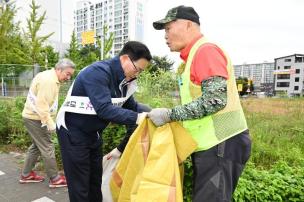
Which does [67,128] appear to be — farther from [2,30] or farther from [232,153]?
[2,30]

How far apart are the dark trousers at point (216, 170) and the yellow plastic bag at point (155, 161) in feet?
0.38

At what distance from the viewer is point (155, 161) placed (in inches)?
79.6

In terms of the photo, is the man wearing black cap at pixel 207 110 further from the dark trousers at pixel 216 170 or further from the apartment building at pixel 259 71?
the apartment building at pixel 259 71

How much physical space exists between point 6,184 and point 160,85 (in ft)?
12.2

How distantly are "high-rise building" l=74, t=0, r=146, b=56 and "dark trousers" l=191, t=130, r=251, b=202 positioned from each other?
7597cm

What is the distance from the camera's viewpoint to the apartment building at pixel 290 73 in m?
71.9

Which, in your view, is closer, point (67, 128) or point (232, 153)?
point (232, 153)

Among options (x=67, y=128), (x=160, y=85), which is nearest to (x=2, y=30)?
(x=160, y=85)

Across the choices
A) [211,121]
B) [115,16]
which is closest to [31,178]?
[211,121]

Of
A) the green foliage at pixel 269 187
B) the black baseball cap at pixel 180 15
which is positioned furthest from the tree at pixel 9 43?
the black baseball cap at pixel 180 15

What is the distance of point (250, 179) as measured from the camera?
3.23 metres

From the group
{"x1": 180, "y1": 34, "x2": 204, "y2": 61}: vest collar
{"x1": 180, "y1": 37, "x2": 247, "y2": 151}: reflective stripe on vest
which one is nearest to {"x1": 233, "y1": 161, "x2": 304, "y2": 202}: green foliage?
{"x1": 180, "y1": 37, "x2": 247, "y2": 151}: reflective stripe on vest

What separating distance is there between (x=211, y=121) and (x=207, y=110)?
0.14m

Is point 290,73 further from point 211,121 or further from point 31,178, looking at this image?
point 211,121
